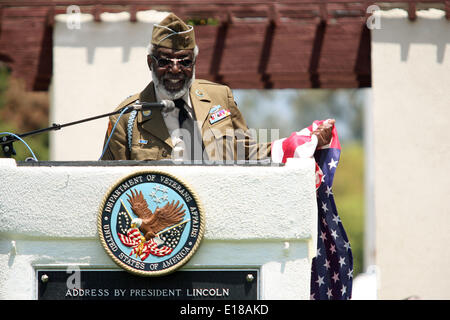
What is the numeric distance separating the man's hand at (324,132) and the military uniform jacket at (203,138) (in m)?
0.30

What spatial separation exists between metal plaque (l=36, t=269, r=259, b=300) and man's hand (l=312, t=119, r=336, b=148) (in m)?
1.08

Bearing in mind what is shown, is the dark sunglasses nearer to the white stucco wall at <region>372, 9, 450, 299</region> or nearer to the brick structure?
the brick structure

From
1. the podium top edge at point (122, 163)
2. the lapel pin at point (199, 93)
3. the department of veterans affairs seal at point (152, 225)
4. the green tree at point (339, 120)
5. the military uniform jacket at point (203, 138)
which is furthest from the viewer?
the green tree at point (339, 120)

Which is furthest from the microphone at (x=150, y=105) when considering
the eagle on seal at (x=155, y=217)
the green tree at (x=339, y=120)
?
the green tree at (x=339, y=120)

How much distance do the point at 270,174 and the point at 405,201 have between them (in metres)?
4.00

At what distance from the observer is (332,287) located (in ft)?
21.4

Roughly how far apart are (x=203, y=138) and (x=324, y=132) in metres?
0.69

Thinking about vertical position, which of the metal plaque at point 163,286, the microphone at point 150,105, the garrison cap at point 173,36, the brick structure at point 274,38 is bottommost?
the metal plaque at point 163,286

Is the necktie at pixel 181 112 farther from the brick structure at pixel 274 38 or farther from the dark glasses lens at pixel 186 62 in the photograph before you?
the brick structure at pixel 274 38

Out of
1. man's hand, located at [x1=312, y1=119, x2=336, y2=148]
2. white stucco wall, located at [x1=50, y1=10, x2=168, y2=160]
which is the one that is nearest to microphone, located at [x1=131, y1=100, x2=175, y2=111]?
man's hand, located at [x1=312, y1=119, x2=336, y2=148]

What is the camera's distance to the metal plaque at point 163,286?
5.30 m

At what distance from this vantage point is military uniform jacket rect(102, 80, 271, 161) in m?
5.99

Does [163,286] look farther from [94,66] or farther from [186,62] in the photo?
[94,66]

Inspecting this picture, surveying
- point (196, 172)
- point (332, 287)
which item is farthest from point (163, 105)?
point (332, 287)
